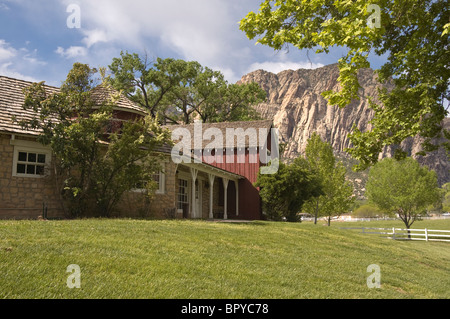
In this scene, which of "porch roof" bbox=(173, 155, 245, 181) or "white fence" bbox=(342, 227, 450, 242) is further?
"white fence" bbox=(342, 227, 450, 242)

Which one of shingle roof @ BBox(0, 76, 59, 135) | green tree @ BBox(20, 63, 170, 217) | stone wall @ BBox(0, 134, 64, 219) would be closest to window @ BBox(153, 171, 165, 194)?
green tree @ BBox(20, 63, 170, 217)

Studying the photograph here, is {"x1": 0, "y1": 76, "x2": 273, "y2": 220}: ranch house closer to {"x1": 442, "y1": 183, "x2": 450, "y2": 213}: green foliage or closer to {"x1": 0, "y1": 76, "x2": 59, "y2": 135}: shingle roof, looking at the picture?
{"x1": 0, "y1": 76, "x2": 59, "y2": 135}: shingle roof

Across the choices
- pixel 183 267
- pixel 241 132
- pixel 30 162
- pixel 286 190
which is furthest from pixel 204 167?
pixel 183 267

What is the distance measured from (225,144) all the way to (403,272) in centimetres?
1843

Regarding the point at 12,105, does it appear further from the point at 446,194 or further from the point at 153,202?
the point at 446,194

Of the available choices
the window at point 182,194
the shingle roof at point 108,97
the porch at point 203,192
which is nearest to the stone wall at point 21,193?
the shingle roof at point 108,97

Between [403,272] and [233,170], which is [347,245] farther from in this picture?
[233,170]

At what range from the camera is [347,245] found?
1266 centimetres

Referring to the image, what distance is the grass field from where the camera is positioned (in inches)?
205

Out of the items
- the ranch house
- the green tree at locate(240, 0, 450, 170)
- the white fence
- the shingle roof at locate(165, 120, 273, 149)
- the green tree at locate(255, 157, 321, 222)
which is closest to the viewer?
the green tree at locate(240, 0, 450, 170)

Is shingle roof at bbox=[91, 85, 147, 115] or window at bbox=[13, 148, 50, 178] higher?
shingle roof at bbox=[91, 85, 147, 115]

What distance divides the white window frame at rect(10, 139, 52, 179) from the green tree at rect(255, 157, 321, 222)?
13.7 metres
